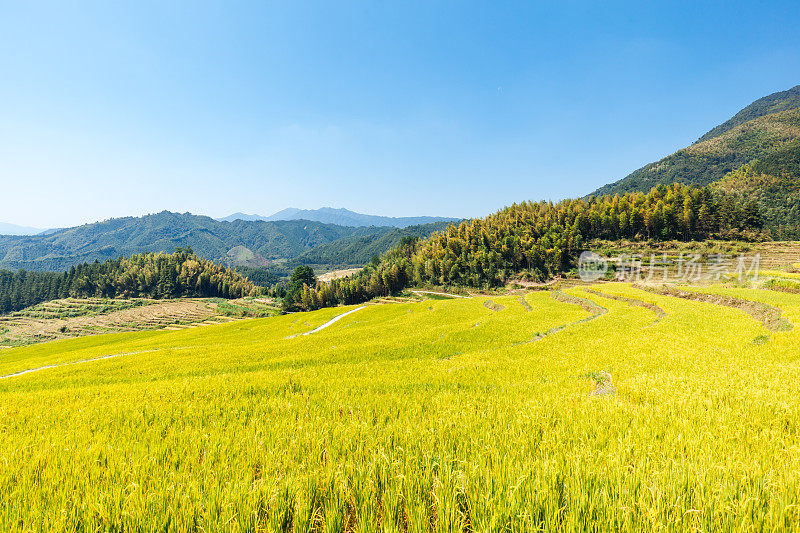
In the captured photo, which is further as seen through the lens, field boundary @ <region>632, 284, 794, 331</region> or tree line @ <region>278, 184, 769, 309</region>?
tree line @ <region>278, 184, 769, 309</region>

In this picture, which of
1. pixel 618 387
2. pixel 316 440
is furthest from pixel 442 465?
pixel 618 387

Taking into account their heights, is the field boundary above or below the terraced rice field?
above

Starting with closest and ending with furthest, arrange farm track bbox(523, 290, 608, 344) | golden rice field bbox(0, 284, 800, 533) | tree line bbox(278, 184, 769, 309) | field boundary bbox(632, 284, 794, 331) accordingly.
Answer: golden rice field bbox(0, 284, 800, 533) → field boundary bbox(632, 284, 794, 331) → farm track bbox(523, 290, 608, 344) → tree line bbox(278, 184, 769, 309)

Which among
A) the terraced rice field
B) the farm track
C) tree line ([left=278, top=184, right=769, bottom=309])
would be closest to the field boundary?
the farm track

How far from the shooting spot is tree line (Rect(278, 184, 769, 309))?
4835 inches

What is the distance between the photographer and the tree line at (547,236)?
12281 cm

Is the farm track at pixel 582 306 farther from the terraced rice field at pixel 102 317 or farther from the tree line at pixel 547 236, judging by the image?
the terraced rice field at pixel 102 317

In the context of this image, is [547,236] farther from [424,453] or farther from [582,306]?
[424,453]

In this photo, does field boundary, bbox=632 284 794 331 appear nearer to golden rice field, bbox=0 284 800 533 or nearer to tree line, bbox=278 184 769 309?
golden rice field, bbox=0 284 800 533

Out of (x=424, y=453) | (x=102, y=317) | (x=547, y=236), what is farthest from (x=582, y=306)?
(x=102, y=317)

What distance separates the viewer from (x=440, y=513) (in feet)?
8.63

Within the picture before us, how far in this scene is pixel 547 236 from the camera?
13462cm

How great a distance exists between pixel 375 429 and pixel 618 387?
279 inches

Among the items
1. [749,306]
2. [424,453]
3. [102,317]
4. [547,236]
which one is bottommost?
[102,317]
